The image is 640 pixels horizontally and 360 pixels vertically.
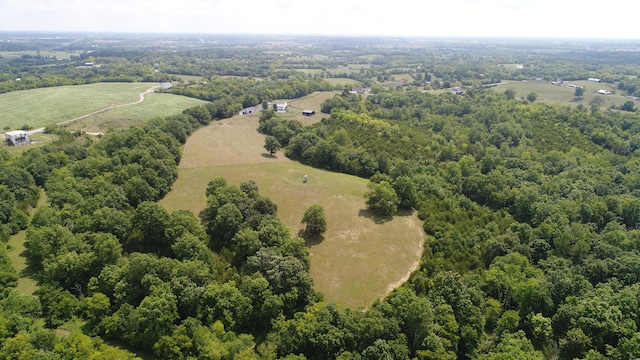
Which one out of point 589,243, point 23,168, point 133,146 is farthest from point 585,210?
point 23,168

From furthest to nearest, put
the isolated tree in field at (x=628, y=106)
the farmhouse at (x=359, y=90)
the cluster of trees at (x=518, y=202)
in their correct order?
the farmhouse at (x=359, y=90) < the isolated tree in field at (x=628, y=106) < the cluster of trees at (x=518, y=202)

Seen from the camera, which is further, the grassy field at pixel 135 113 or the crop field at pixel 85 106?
the crop field at pixel 85 106

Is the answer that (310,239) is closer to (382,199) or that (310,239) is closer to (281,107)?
(382,199)

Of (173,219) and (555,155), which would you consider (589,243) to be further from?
(173,219)

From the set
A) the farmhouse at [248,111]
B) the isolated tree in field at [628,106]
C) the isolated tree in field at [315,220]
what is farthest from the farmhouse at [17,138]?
the isolated tree in field at [628,106]

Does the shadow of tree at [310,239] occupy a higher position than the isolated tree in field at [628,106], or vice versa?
the isolated tree in field at [628,106]

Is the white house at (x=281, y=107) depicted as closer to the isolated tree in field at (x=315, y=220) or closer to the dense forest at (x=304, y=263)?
the dense forest at (x=304, y=263)

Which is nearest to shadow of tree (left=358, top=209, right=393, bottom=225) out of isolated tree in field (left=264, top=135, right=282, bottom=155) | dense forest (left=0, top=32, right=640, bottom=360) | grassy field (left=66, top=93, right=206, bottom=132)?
dense forest (left=0, top=32, right=640, bottom=360)
